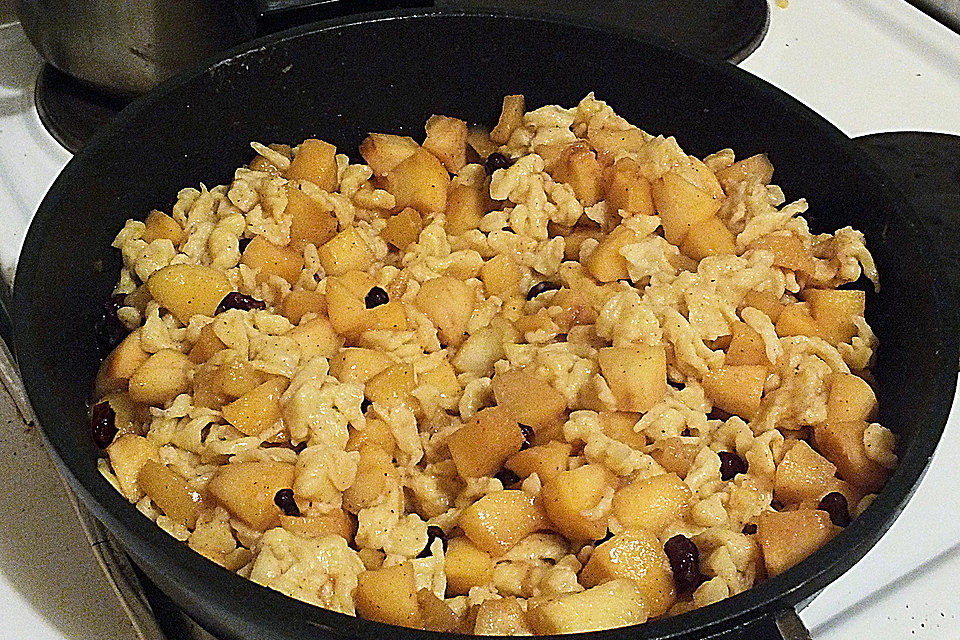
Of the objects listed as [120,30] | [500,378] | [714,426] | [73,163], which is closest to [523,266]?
[500,378]

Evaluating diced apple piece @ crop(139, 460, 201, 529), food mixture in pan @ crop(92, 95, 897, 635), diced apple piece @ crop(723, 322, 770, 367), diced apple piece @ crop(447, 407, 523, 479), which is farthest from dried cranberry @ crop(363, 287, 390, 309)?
diced apple piece @ crop(723, 322, 770, 367)

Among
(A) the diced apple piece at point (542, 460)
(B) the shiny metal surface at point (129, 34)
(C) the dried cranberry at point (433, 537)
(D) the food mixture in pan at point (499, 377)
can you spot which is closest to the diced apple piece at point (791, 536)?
(D) the food mixture in pan at point (499, 377)

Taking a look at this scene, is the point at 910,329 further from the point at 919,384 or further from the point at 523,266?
the point at 523,266

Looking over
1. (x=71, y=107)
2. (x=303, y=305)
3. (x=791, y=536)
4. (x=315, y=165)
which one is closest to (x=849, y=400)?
(x=791, y=536)

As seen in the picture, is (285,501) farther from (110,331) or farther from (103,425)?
(110,331)

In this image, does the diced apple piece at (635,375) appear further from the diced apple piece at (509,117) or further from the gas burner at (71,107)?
the gas burner at (71,107)
